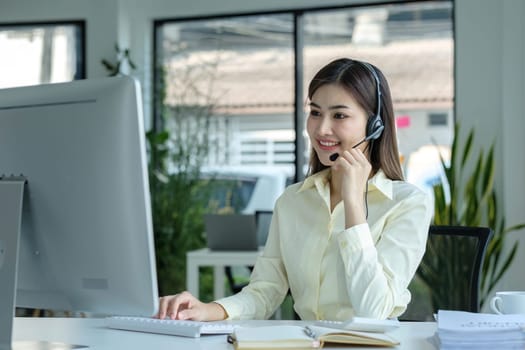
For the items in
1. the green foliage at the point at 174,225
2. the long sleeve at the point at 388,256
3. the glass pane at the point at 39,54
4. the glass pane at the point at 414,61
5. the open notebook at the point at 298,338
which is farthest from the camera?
the glass pane at the point at 39,54

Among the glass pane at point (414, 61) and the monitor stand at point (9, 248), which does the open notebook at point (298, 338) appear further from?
the glass pane at point (414, 61)

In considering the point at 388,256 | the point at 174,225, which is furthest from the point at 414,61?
the point at 388,256

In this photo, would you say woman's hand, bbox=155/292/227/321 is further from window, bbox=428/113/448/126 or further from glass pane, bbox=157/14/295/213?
glass pane, bbox=157/14/295/213

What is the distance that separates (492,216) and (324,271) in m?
3.40

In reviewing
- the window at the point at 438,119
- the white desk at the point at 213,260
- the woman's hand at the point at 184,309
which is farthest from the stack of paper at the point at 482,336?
the window at the point at 438,119

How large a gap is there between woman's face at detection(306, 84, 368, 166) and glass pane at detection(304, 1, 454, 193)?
12.3 ft

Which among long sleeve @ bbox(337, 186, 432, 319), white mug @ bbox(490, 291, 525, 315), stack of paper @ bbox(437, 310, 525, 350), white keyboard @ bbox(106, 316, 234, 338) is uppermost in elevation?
long sleeve @ bbox(337, 186, 432, 319)

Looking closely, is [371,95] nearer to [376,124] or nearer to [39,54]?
[376,124]

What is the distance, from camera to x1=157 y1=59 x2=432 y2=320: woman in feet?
6.89

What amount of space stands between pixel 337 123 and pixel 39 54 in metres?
5.08

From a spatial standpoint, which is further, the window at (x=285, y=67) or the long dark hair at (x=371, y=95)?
the window at (x=285, y=67)

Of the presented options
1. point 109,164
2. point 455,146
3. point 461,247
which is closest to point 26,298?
point 109,164

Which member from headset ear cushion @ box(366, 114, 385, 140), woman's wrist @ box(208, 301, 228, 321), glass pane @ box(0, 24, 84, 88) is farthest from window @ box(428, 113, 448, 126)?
woman's wrist @ box(208, 301, 228, 321)

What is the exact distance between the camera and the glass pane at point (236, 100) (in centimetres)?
648
